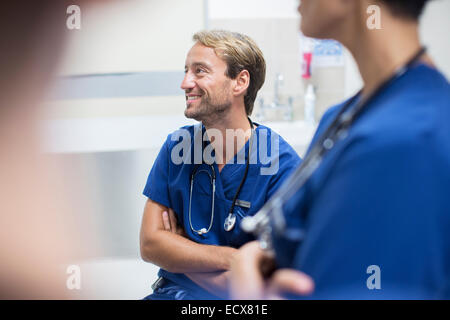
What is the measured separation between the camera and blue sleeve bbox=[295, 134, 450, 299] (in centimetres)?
39

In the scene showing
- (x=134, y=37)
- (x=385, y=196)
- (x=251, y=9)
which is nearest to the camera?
(x=385, y=196)

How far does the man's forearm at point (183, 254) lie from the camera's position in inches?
39.0

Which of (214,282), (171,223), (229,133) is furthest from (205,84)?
(214,282)

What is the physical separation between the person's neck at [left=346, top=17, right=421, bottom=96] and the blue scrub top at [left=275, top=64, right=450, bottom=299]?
64 millimetres

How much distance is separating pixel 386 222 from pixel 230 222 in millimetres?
655

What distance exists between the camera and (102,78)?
1.78 metres

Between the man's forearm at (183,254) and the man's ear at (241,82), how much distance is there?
0.46 metres

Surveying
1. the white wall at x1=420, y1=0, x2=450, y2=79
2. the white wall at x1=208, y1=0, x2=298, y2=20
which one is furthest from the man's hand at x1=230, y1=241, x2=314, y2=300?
the white wall at x1=420, y1=0, x2=450, y2=79

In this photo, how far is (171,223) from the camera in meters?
1.11

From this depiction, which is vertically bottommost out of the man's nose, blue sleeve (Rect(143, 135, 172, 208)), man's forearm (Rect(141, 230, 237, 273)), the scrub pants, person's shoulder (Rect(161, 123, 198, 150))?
the scrub pants

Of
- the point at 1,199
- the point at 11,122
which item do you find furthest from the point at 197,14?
the point at 1,199

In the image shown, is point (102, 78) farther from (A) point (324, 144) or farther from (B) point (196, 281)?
(A) point (324, 144)

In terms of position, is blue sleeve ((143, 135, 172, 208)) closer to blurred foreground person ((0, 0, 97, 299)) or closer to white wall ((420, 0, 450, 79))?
blurred foreground person ((0, 0, 97, 299))

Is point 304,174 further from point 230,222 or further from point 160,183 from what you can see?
point 160,183
